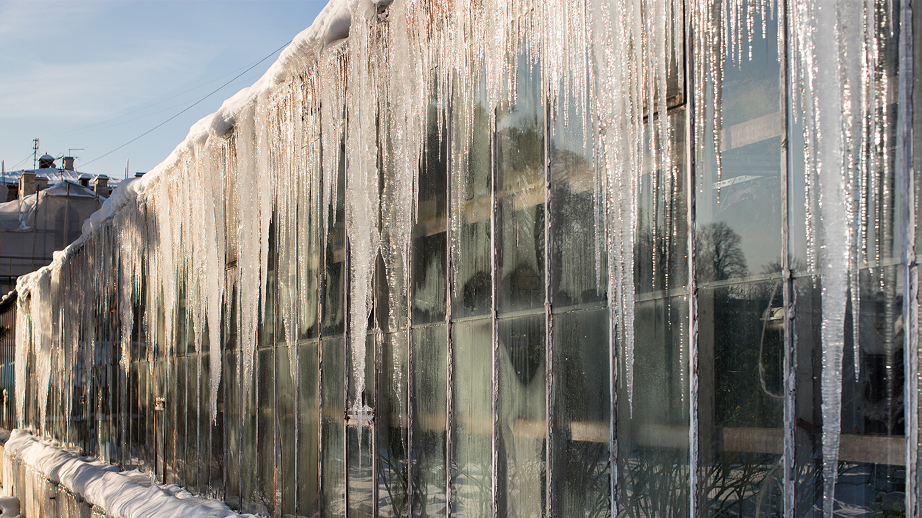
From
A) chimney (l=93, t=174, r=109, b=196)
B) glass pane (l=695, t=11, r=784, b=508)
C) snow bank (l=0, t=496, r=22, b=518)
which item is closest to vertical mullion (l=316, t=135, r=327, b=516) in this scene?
glass pane (l=695, t=11, r=784, b=508)

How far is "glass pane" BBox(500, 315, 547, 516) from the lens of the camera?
4055mm

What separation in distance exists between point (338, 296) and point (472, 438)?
2172 mm

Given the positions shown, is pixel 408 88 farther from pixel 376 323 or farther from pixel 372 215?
pixel 376 323

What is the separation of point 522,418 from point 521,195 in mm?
1201

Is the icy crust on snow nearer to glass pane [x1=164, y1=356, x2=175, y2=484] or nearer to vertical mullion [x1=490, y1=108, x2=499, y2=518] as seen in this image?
glass pane [x1=164, y1=356, x2=175, y2=484]

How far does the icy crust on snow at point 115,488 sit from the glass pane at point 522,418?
14.6 feet

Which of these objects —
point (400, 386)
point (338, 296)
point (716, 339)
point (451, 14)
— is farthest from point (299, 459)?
point (716, 339)

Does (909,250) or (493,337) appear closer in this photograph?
(909,250)

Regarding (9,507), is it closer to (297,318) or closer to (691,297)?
(297,318)

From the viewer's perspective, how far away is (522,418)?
4191 mm

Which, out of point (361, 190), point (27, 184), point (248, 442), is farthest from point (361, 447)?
point (27, 184)

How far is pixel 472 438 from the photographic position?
461cm

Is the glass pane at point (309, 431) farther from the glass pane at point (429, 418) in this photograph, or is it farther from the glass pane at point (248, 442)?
the glass pane at point (429, 418)

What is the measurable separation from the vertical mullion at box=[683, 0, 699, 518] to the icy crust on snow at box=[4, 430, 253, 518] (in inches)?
227
